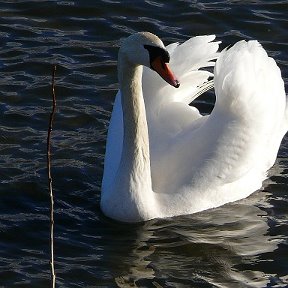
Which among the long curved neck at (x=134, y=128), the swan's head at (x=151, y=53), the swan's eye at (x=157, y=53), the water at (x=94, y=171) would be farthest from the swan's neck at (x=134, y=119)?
→ the water at (x=94, y=171)

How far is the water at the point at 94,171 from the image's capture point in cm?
909

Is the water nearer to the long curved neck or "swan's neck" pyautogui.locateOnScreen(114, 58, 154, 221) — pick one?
"swan's neck" pyautogui.locateOnScreen(114, 58, 154, 221)

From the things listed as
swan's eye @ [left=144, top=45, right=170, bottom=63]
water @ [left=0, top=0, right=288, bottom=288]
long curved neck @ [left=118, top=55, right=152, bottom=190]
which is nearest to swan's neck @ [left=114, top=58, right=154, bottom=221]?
long curved neck @ [left=118, top=55, right=152, bottom=190]

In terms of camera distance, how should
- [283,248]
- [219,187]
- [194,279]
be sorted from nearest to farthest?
1. [194,279]
2. [283,248]
3. [219,187]

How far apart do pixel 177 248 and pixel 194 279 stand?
57 cm

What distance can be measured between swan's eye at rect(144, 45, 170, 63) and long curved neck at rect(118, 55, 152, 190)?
0.32 m

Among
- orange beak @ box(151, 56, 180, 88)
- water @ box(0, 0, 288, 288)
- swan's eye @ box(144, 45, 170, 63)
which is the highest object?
swan's eye @ box(144, 45, 170, 63)

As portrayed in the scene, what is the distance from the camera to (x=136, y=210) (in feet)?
32.2

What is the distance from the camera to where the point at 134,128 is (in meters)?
9.62

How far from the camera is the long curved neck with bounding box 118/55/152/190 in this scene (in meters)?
9.44

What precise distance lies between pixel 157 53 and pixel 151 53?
0.05 m

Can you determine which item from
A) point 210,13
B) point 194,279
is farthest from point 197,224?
point 210,13

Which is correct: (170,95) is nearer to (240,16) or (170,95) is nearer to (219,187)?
(219,187)

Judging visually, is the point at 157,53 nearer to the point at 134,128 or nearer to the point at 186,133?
the point at 134,128
